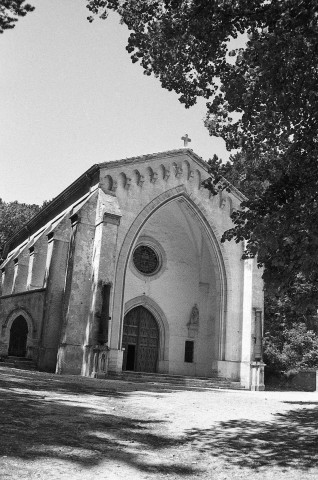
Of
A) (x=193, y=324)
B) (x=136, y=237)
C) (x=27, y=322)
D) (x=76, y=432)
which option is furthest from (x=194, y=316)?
(x=76, y=432)

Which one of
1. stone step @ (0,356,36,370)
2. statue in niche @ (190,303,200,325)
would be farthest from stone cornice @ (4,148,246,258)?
stone step @ (0,356,36,370)

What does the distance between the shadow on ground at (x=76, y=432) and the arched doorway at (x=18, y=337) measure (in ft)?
44.1

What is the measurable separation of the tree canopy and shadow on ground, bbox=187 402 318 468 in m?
2.49

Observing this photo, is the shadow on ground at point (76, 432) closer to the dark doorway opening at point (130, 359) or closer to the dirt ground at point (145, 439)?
the dirt ground at point (145, 439)

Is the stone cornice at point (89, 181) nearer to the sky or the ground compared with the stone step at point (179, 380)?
nearer to the sky

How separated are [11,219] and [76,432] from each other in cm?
3887

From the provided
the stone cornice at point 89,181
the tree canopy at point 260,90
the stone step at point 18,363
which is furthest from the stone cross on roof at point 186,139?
the tree canopy at point 260,90

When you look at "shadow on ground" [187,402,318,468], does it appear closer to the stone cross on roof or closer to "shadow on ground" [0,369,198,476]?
"shadow on ground" [0,369,198,476]

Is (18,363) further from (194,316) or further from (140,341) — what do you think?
(194,316)

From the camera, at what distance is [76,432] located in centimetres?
714

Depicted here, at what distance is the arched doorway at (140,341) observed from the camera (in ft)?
84.6

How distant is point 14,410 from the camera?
26.4 ft

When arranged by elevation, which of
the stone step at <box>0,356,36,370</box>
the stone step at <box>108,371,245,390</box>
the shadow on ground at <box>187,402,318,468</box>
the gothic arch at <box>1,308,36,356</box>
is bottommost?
the shadow on ground at <box>187,402,318,468</box>

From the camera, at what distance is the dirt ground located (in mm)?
5547
